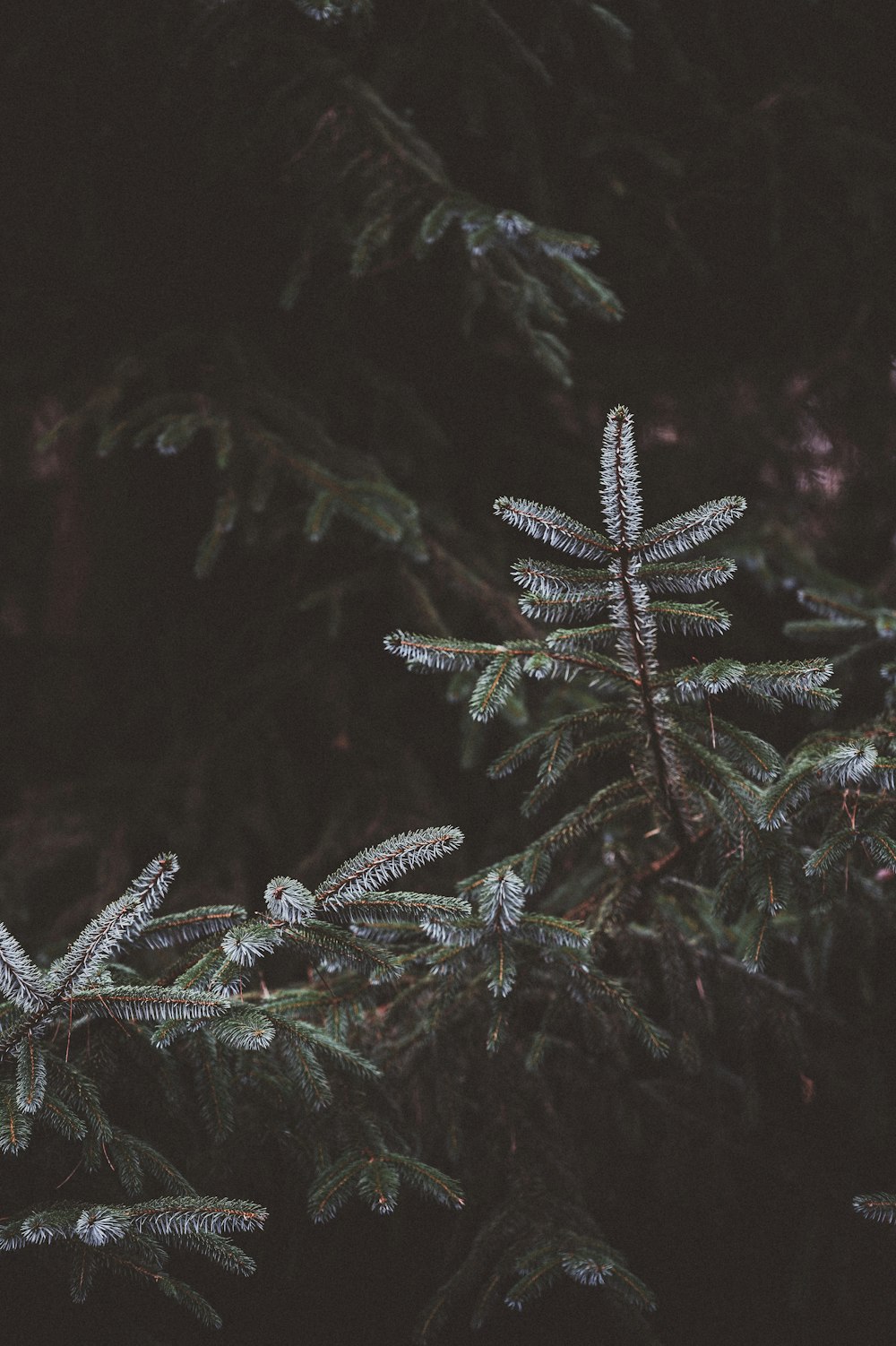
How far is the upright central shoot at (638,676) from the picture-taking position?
1.01 metres

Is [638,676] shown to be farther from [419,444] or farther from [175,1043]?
[419,444]

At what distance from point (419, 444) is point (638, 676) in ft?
5.87

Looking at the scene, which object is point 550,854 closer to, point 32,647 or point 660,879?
point 660,879

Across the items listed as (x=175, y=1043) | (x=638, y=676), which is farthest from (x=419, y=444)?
(x=175, y=1043)

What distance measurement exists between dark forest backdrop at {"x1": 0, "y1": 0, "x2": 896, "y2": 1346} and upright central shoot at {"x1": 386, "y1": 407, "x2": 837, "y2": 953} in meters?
0.33

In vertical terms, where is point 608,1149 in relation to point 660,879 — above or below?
below

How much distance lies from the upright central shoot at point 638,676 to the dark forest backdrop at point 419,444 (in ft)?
1.07

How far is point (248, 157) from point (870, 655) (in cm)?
187

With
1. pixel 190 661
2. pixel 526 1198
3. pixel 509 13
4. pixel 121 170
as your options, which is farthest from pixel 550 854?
pixel 509 13

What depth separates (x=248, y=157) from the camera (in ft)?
6.98

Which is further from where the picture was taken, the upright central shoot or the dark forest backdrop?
the dark forest backdrop

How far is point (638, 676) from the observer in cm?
114

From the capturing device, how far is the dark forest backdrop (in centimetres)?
179

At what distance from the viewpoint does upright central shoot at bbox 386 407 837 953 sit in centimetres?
101
